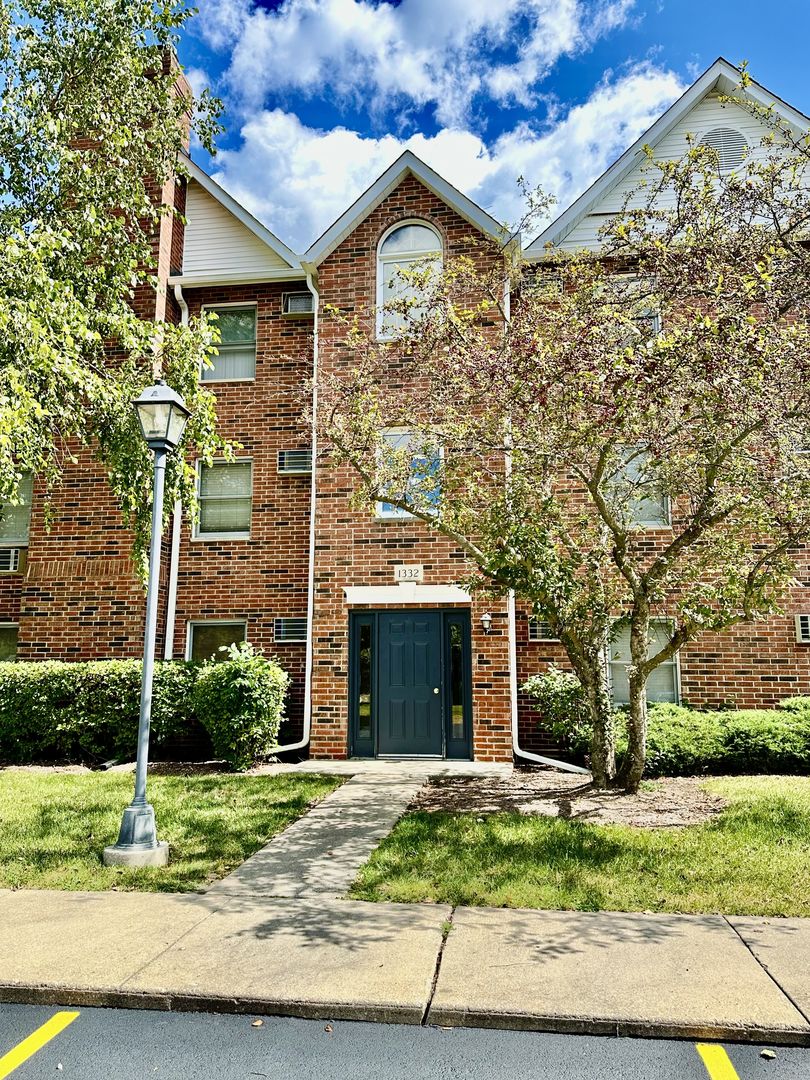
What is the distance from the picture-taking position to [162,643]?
12.8m

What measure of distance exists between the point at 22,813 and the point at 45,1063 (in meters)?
5.01

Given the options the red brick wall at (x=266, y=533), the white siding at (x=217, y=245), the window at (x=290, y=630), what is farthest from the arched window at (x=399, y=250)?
the window at (x=290, y=630)

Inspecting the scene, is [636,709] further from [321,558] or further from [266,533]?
[266,533]

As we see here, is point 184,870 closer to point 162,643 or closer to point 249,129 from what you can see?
point 162,643

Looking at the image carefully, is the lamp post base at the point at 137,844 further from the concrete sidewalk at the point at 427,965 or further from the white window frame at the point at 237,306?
the white window frame at the point at 237,306

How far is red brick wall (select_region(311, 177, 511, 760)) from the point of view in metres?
11.3

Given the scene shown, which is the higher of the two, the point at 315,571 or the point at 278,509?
the point at 278,509

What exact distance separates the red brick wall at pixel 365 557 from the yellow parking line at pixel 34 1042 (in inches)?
304

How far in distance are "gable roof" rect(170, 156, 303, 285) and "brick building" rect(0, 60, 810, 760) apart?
4 centimetres

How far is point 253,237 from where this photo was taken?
13.8 meters

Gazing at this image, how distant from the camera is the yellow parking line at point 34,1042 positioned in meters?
3.46

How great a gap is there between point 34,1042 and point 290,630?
8997mm

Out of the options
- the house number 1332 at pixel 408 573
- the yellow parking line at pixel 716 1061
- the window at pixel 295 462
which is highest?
the window at pixel 295 462

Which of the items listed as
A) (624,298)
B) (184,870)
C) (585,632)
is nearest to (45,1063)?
(184,870)
